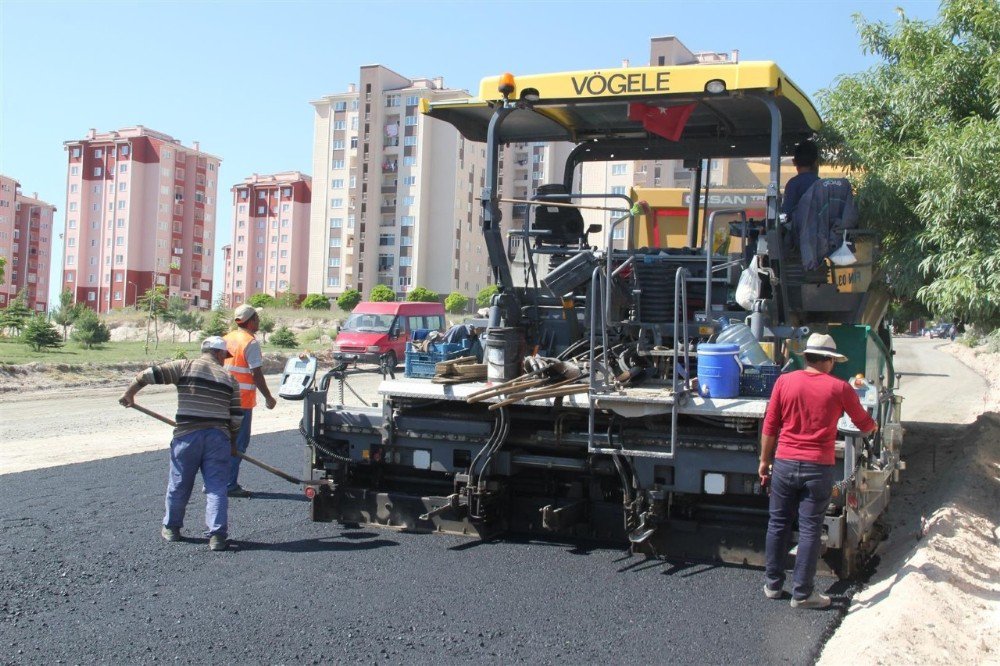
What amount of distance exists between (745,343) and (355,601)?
2.77 meters

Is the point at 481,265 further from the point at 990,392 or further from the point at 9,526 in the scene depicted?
the point at 9,526

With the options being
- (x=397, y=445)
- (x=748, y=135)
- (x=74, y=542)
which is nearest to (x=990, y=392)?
(x=748, y=135)

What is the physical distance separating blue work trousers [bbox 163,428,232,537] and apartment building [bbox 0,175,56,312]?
96.4 meters

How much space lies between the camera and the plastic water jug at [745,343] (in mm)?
5773

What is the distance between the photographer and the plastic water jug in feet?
18.9

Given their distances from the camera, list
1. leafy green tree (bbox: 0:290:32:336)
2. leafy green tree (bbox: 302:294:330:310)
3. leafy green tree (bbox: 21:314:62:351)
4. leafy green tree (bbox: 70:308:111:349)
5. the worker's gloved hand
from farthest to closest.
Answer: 1. leafy green tree (bbox: 302:294:330:310)
2. leafy green tree (bbox: 0:290:32:336)
3. leafy green tree (bbox: 70:308:111:349)
4. leafy green tree (bbox: 21:314:62:351)
5. the worker's gloved hand

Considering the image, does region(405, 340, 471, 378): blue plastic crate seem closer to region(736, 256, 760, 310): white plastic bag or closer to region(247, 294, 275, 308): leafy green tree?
region(736, 256, 760, 310): white plastic bag

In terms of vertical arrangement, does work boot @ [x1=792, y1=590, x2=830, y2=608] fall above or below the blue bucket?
below

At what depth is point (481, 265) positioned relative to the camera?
7506 centimetres

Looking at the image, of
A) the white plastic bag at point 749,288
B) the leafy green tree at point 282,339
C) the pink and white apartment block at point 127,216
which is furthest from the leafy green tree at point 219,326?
the pink and white apartment block at point 127,216

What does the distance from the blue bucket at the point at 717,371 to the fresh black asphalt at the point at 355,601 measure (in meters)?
1.12

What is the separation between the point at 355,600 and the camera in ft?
16.8

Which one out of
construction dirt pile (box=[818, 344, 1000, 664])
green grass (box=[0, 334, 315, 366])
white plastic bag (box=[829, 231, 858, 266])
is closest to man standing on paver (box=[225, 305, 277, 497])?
white plastic bag (box=[829, 231, 858, 266])

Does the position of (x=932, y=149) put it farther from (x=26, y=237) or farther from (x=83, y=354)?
(x=26, y=237)
